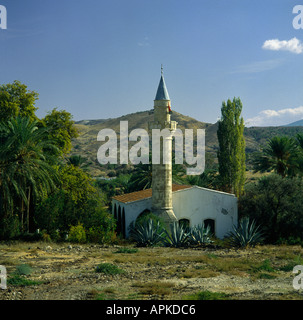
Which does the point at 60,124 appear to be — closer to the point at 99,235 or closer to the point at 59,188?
the point at 59,188

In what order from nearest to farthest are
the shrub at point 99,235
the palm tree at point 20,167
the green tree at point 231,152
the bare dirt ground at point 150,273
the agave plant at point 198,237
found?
the bare dirt ground at point 150,273, the palm tree at point 20,167, the agave plant at point 198,237, the shrub at point 99,235, the green tree at point 231,152

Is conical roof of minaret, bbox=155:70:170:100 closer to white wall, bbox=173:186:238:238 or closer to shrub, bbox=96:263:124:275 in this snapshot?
white wall, bbox=173:186:238:238

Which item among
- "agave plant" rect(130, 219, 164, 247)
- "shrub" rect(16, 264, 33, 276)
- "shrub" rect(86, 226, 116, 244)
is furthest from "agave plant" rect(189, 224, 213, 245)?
"shrub" rect(16, 264, 33, 276)

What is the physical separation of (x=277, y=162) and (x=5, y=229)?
22.1 metres

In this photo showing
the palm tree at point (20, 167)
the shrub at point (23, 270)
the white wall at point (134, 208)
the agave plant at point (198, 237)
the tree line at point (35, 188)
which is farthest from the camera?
the white wall at point (134, 208)

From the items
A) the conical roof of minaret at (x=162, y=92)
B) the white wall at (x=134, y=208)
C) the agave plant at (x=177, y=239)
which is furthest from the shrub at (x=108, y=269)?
the conical roof of minaret at (x=162, y=92)

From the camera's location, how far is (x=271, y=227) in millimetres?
25906

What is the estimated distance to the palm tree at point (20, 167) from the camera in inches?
856

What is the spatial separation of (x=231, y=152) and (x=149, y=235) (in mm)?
15457

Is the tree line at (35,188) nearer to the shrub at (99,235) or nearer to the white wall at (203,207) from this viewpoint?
the shrub at (99,235)

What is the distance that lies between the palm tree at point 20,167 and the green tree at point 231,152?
705 inches

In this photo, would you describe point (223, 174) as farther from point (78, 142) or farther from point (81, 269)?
point (78, 142)

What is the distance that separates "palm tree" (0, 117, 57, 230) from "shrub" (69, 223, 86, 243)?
2975mm
